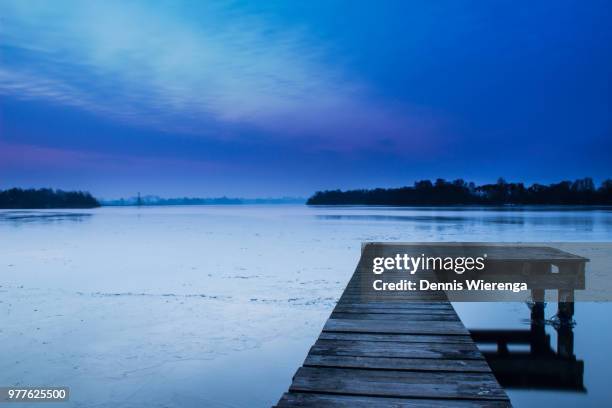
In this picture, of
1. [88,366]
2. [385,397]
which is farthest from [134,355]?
[385,397]

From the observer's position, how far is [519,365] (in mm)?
6742

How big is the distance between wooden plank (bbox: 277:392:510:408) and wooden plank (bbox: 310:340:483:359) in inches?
36.0

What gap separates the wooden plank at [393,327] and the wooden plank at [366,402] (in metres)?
1.73

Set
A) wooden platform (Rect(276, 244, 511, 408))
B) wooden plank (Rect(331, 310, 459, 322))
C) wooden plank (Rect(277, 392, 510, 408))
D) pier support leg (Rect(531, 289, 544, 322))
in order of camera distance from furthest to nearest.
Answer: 1. pier support leg (Rect(531, 289, 544, 322))
2. wooden plank (Rect(331, 310, 459, 322))
3. wooden platform (Rect(276, 244, 511, 408))
4. wooden plank (Rect(277, 392, 510, 408))

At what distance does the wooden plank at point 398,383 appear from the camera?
3223 millimetres

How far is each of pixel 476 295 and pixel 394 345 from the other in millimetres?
7053

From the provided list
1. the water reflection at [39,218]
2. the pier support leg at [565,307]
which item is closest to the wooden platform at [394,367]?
the pier support leg at [565,307]

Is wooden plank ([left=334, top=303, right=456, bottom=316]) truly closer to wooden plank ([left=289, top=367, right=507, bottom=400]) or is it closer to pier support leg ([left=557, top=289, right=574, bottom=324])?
wooden plank ([left=289, top=367, right=507, bottom=400])

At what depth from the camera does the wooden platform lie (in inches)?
124

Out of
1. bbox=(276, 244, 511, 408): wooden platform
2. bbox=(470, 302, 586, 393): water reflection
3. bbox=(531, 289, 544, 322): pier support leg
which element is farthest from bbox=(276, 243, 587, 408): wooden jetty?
bbox=(531, 289, 544, 322): pier support leg

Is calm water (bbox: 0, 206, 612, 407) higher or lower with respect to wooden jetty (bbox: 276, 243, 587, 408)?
lower

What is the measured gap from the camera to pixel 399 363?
12.6 feet

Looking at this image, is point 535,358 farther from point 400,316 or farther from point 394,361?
point 394,361

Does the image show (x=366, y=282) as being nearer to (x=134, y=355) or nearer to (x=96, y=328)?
(x=134, y=355)
